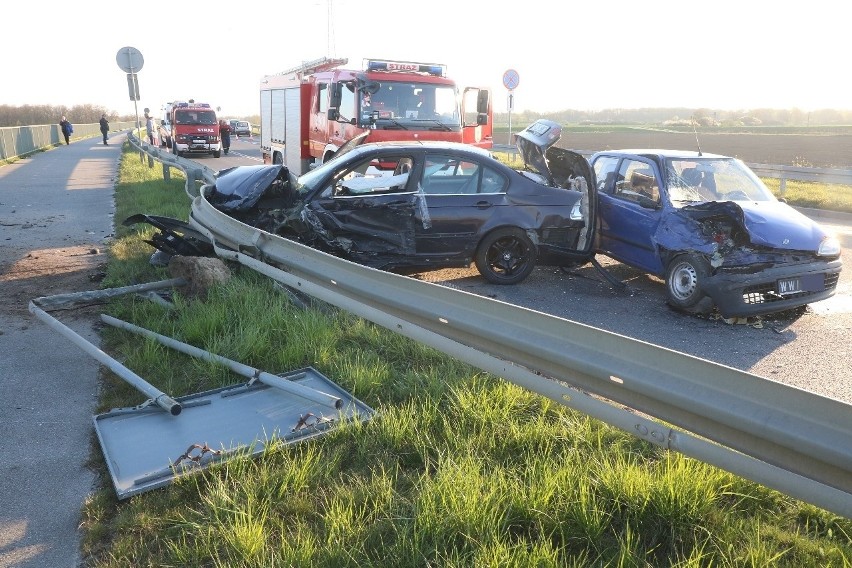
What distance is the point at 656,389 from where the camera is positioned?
2490 mm

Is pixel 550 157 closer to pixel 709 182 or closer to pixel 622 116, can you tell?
pixel 709 182

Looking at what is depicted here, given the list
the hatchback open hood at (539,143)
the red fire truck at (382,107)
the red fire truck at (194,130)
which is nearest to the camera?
the hatchback open hood at (539,143)

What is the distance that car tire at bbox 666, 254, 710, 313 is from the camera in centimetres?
673

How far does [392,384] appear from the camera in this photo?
4289mm

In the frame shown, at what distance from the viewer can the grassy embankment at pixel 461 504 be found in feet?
8.56

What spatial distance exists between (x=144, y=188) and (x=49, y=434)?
42.3ft

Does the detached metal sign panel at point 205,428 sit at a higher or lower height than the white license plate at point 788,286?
lower

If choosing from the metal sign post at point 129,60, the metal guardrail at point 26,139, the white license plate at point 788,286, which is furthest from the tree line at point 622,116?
the white license plate at point 788,286

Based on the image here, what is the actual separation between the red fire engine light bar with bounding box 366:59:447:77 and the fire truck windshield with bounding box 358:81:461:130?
0.36 meters

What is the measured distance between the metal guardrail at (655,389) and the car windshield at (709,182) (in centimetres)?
489

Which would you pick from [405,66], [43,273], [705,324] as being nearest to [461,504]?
[705,324]

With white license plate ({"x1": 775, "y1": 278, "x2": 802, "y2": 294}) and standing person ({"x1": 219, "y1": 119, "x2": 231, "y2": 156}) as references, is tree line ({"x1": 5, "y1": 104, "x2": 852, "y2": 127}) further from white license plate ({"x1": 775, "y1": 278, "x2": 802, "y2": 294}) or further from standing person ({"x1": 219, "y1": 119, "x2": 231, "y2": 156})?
white license plate ({"x1": 775, "y1": 278, "x2": 802, "y2": 294})

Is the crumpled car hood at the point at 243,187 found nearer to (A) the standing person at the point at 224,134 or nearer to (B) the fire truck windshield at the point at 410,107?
(B) the fire truck windshield at the point at 410,107

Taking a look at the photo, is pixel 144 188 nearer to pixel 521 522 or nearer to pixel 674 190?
pixel 674 190
